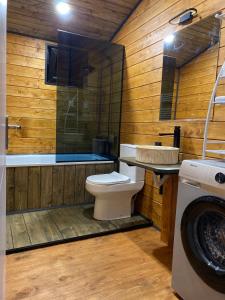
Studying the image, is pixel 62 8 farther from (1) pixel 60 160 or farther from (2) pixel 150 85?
(1) pixel 60 160

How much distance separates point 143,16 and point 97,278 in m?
2.81

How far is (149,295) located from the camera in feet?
5.06

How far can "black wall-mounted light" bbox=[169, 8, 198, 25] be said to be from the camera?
6.75 ft

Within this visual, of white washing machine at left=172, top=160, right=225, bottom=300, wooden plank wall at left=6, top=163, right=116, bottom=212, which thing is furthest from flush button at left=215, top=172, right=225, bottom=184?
wooden plank wall at left=6, top=163, right=116, bottom=212

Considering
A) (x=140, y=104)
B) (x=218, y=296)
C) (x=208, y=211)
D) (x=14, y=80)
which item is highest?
(x=14, y=80)

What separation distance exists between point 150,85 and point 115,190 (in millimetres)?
1260

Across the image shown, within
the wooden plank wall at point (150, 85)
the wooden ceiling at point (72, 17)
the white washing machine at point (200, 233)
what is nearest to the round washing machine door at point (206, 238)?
the white washing machine at point (200, 233)

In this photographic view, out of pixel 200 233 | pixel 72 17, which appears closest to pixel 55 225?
pixel 200 233

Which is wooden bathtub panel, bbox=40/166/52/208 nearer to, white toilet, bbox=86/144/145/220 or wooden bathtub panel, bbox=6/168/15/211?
wooden bathtub panel, bbox=6/168/15/211

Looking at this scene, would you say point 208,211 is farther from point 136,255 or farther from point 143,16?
point 143,16

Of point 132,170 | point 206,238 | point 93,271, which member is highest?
point 132,170

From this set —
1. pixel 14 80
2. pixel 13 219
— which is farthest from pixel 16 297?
pixel 14 80

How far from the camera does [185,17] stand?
211 centimetres

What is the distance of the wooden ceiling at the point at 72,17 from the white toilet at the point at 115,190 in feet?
5.83
